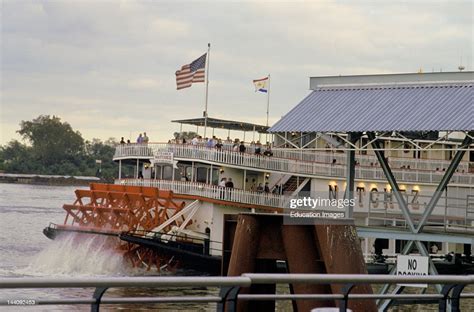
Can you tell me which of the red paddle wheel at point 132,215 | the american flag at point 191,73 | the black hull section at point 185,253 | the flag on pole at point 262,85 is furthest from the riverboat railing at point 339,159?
the flag on pole at point 262,85

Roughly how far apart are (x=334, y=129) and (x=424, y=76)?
→ 219 cm

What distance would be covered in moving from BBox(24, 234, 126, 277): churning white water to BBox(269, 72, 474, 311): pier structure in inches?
499

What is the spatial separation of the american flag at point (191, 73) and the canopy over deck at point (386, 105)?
55.4 feet

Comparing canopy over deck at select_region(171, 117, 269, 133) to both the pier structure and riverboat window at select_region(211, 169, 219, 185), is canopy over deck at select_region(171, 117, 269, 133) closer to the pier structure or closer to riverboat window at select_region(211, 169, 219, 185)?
riverboat window at select_region(211, 169, 219, 185)

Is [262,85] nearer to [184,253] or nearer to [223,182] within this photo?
[223,182]

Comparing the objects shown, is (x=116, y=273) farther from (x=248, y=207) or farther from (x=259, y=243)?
(x=259, y=243)

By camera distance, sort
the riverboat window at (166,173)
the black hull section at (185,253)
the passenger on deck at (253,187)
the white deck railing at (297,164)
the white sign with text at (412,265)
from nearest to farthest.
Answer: the white sign with text at (412,265), the black hull section at (185,253), the white deck railing at (297,164), the passenger on deck at (253,187), the riverboat window at (166,173)

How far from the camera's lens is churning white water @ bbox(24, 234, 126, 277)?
110 ft

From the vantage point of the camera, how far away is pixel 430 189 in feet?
116

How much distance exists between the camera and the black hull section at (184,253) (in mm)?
33375

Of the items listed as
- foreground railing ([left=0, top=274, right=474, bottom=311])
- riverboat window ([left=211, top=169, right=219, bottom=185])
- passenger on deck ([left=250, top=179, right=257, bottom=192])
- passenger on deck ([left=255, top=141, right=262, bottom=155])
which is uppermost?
passenger on deck ([left=255, top=141, right=262, bottom=155])

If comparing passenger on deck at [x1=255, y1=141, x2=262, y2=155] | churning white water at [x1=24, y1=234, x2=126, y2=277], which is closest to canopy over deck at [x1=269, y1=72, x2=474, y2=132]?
churning white water at [x1=24, y1=234, x2=126, y2=277]

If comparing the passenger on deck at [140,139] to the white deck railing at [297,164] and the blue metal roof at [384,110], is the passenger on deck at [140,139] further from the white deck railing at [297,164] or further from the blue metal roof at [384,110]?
the blue metal roof at [384,110]

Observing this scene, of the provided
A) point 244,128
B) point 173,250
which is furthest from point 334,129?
point 244,128
